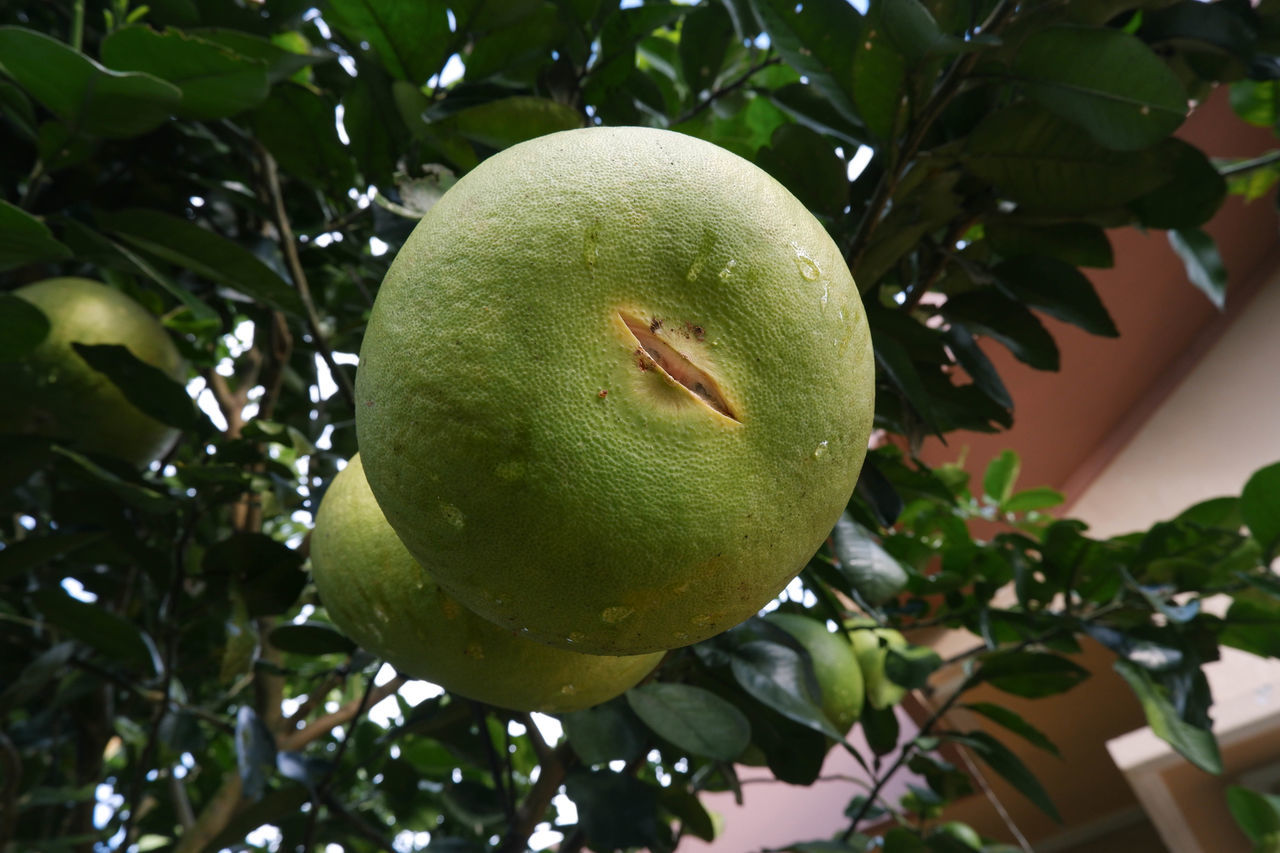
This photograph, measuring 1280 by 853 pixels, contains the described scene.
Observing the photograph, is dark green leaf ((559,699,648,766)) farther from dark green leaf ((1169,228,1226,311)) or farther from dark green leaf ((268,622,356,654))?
dark green leaf ((1169,228,1226,311))

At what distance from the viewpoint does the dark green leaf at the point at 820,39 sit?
0.98 m

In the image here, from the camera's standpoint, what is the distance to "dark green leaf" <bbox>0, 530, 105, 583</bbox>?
1.41 metres

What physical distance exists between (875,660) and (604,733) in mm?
650

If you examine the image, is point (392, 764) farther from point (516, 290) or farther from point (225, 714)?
point (516, 290)

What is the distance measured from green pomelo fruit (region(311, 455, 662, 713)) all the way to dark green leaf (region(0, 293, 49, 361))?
0.46 m

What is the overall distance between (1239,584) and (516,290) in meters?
1.57

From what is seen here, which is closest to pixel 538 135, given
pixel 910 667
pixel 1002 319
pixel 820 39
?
pixel 820 39

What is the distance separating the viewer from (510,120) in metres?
0.95

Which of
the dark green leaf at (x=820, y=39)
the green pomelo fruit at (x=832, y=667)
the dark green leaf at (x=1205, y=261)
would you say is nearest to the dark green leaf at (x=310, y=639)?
the green pomelo fruit at (x=832, y=667)

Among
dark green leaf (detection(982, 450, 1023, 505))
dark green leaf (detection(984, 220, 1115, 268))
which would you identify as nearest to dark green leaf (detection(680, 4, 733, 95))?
dark green leaf (detection(984, 220, 1115, 268))

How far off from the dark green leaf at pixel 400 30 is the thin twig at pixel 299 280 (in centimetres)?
31

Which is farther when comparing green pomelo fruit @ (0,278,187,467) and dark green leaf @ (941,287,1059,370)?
green pomelo fruit @ (0,278,187,467)

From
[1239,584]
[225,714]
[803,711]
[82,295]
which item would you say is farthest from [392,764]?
[1239,584]

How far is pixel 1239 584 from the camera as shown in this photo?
5.24 feet
